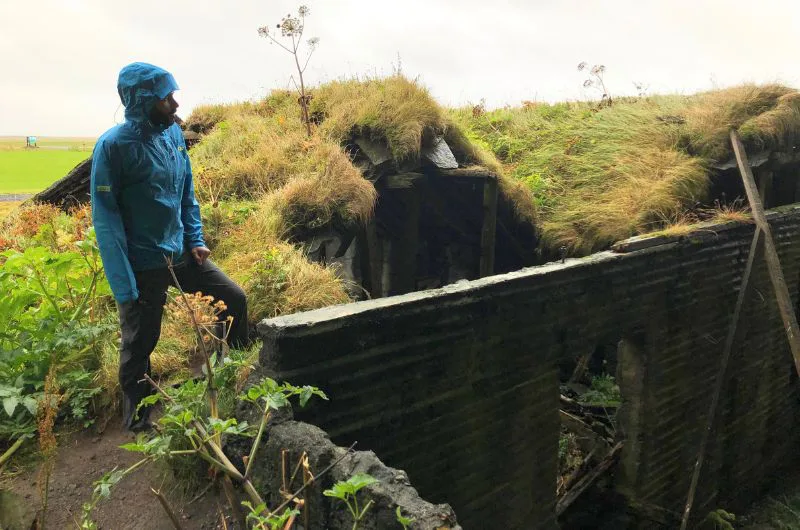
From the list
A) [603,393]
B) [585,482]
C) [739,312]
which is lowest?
[585,482]

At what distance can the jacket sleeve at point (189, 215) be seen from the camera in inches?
Answer: 133

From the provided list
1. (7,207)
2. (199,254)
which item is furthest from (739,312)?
(7,207)

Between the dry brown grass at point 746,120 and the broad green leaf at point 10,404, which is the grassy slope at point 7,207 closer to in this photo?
the broad green leaf at point 10,404

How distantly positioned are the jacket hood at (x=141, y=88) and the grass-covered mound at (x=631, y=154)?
15.9 ft

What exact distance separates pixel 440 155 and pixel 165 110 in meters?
3.97

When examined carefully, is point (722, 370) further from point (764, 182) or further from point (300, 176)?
point (300, 176)

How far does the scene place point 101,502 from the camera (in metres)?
2.77

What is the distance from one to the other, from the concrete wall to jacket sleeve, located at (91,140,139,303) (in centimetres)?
79

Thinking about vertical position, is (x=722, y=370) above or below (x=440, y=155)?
below

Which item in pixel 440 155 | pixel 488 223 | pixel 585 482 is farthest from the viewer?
pixel 488 223

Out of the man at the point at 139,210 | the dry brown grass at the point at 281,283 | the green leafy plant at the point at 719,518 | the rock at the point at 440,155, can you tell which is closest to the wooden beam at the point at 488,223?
the rock at the point at 440,155

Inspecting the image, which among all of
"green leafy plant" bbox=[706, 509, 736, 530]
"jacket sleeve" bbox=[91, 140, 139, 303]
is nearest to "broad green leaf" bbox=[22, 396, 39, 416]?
"jacket sleeve" bbox=[91, 140, 139, 303]

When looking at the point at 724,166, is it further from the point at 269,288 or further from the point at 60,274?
the point at 60,274

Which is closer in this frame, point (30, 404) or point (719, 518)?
point (30, 404)
